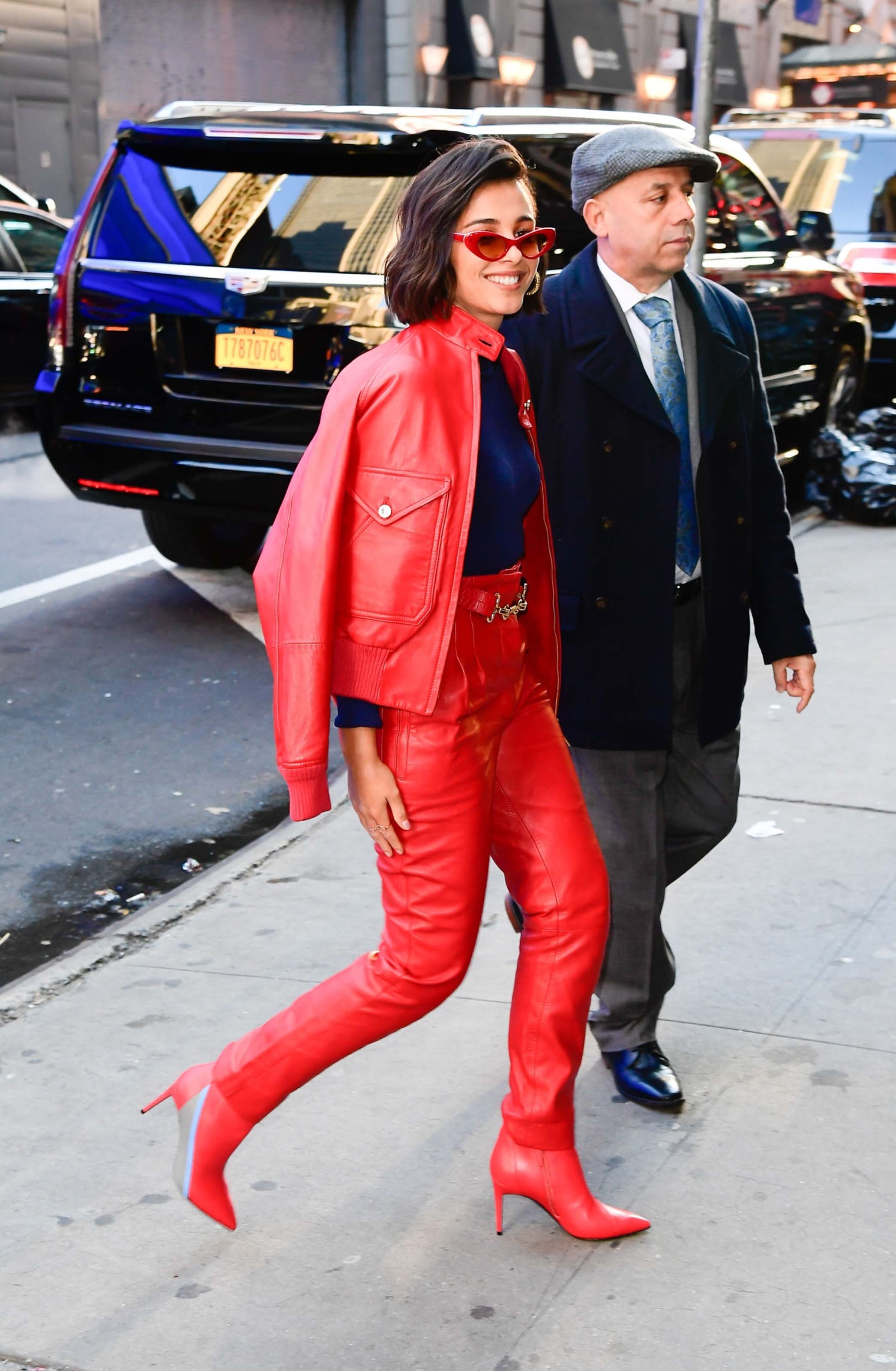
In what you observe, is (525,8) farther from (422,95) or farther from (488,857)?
(488,857)

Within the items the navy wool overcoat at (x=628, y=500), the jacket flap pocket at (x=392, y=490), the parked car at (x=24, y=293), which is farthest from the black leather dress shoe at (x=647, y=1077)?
the parked car at (x=24, y=293)

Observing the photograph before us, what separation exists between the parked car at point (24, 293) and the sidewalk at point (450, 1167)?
824 cm

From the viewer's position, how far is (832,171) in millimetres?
12523

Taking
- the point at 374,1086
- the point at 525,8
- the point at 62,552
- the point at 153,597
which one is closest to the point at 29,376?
the point at 62,552

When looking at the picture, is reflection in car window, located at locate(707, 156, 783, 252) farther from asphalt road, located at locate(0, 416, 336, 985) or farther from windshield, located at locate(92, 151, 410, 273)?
asphalt road, located at locate(0, 416, 336, 985)

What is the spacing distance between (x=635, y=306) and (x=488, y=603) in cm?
→ 85

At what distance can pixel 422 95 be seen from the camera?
24.8 m

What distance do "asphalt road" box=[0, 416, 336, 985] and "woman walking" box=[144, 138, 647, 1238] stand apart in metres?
1.65

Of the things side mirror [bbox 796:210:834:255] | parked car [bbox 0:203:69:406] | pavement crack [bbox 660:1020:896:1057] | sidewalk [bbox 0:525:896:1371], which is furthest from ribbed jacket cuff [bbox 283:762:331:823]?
parked car [bbox 0:203:69:406]

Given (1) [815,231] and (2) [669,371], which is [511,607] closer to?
(2) [669,371]

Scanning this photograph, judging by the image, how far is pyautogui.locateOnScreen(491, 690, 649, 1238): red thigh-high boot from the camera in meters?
2.91

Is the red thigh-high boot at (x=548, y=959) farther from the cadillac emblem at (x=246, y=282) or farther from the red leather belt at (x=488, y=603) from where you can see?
the cadillac emblem at (x=246, y=282)

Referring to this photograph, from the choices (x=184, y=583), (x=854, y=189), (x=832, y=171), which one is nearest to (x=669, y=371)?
(x=184, y=583)

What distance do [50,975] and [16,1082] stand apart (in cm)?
55
